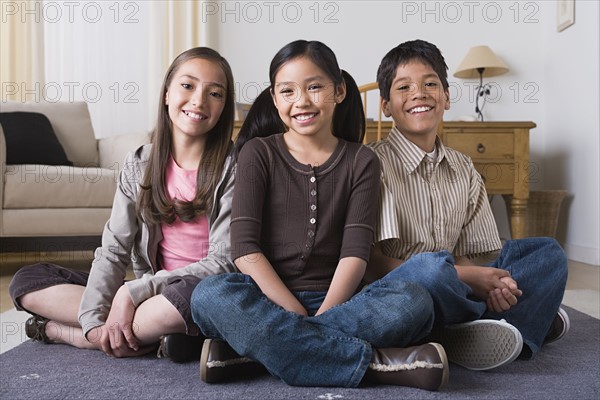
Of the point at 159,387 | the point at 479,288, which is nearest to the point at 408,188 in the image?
the point at 479,288

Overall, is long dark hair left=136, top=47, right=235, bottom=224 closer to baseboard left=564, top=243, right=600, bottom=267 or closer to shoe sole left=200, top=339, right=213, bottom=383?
shoe sole left=200, top=339, right=213, bottom=383

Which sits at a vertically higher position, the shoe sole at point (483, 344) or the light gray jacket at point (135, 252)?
the light gray jacket at point (135, 252)

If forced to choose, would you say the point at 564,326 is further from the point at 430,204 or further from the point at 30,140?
→ the point at 30,140

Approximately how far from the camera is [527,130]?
9.78 ft

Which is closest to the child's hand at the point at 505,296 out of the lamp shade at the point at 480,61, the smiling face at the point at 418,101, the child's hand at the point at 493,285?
the child's hand at the point at 493,285

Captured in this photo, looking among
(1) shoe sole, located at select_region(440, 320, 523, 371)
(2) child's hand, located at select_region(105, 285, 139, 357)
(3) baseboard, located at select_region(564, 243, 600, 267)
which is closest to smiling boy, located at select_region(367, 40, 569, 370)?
(1) shoe sole, located at select_region(440, 320, 523, 371)

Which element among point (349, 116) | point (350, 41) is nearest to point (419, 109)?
point (349, 116)

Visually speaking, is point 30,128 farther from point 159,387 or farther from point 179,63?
point 159,387

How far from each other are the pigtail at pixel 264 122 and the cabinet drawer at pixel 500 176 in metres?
1.82

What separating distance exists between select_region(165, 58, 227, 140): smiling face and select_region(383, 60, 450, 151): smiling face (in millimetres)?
351

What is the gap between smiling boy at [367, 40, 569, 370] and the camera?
42.0 inches

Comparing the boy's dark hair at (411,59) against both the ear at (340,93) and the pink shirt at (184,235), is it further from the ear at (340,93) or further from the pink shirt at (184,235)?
the pink shirt at (184,235)

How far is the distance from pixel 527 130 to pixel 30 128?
2.18 metres

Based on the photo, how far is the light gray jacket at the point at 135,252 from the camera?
1.18 meters
